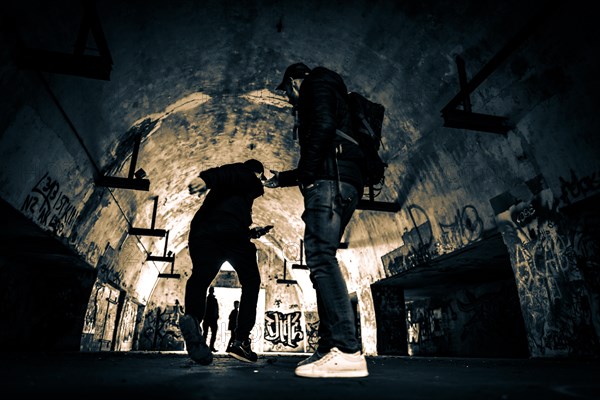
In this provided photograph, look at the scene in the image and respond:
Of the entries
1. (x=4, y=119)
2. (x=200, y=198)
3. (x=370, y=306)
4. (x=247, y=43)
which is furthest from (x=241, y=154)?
(x=4, y=119)

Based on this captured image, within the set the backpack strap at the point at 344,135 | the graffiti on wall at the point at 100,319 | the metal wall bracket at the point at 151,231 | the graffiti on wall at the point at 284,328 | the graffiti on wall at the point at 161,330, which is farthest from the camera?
the graffiti on wall at the point at 284,328

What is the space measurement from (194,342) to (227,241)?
3.45 feet

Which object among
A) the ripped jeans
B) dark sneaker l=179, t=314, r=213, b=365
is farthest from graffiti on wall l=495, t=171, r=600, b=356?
dark sneaker l=179, t=314, r=213, b=365

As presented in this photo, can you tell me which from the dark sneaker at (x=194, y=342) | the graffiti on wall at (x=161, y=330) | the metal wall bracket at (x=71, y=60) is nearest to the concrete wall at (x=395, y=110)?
the metal wall bracket at (x=71, y=60)

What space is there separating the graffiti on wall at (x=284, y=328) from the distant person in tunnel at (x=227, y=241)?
1522cm

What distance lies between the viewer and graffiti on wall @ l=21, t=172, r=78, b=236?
5516 mm

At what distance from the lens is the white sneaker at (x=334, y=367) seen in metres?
2.26

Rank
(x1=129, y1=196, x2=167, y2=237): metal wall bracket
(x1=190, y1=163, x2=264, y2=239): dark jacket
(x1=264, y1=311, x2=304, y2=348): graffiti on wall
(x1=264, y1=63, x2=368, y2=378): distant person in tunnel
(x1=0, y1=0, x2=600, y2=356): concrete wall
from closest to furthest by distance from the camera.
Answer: (x1=264, y1=63, x2=368, y2=378): distant person in tunnel → (x1=190, y1=163, x2=264, y2=239): dark jacket → (x1=0, y1=0, x2=600, y2=356): concrete wall → (x1=129, y1=196, x2=167, y2=237): metal wall bracket → (x1=264, y1=311, x2=304, y2=348): graffiti on wall

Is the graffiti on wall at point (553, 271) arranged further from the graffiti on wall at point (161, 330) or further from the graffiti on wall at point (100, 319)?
the graffiti on wall at point (161, 330)

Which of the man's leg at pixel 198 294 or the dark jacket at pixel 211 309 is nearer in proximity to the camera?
the man's leg at pixel 198 294

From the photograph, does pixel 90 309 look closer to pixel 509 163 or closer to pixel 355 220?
pixel 355 220

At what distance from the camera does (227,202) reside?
416 centimetres

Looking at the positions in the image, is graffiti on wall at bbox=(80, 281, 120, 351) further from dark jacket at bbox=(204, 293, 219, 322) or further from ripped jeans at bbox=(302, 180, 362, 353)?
ripped jeans at bbox=(302, 180, 362, 353)

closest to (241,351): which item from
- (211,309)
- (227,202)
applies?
(227,202)
